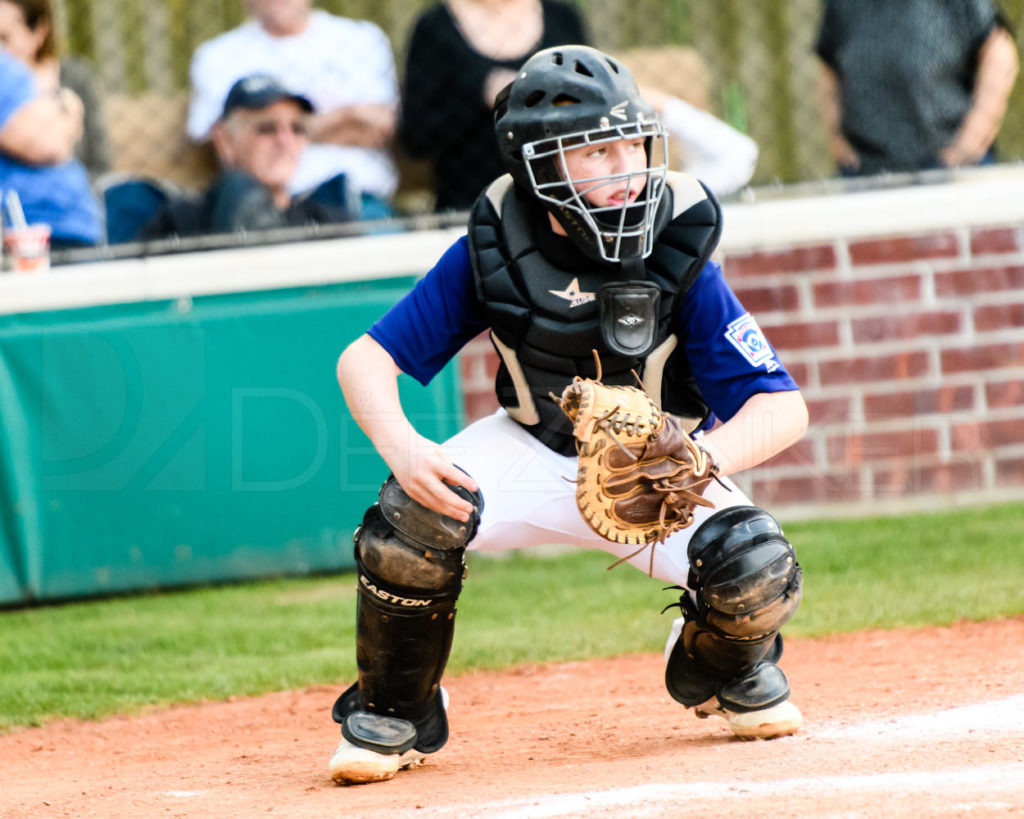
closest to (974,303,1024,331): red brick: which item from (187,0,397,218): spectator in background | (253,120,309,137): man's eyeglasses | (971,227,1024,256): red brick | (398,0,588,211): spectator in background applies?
(971,227,1024,256): red brick

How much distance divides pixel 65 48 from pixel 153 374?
351cm

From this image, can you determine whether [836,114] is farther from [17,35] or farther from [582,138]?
[582,138]

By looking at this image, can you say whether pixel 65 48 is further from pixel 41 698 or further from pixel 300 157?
pixel 41 698

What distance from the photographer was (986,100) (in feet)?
20.0

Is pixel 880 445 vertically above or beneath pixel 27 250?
beneath

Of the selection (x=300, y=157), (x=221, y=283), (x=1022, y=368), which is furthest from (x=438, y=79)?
(x=1022, y=368)

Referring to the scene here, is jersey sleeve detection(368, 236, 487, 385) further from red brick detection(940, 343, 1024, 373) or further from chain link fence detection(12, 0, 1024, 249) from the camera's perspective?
chain link fence detection(12, 0, 1024, 249)

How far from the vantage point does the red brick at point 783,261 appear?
576 cm

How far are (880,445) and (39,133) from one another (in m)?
3.54

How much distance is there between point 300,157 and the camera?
5945 millimetres

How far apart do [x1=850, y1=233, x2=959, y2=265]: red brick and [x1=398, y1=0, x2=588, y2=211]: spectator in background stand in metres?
1.49

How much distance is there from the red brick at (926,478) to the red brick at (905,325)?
53 centimetres

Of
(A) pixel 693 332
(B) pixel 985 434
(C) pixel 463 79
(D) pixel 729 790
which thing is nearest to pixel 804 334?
(B) pixel 985 434

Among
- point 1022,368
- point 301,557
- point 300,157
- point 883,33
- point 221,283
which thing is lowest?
point 301,557
